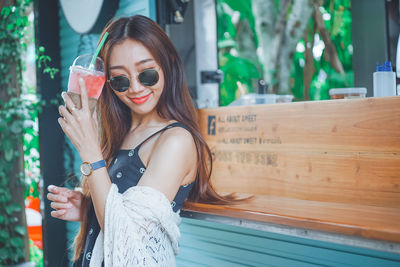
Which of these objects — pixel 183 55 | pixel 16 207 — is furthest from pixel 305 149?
pixel 16 207

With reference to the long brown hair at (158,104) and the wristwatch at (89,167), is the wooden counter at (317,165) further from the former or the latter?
the wristwatch at (89,167)

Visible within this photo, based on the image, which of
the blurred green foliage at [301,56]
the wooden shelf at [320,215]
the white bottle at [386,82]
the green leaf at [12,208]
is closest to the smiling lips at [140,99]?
the wooden shelf at [320,215]

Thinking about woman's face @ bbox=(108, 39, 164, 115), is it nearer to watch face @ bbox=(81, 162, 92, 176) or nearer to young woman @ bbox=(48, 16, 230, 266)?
young woman @ bbox=(48, 16, 230, 266)

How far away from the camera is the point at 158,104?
1.77 m

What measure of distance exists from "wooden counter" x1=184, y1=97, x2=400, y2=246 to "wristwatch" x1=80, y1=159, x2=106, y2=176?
0.43m

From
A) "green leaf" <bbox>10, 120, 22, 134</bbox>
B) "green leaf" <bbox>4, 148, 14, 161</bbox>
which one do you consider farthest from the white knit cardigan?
"green leaf" <bbox>4, 148, 14, 161</bbox>

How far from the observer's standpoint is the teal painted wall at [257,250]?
5.42ft

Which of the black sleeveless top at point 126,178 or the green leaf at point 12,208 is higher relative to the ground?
the black sleeveless top at point 126,178

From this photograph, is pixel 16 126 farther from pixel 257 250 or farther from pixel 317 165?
pixel 317 165

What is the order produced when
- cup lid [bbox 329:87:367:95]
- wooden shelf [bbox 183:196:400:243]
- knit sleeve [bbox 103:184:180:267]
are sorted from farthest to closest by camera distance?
cup lid [bbox 329:87:367:95] → knit sleeve [bbox 103:184:180:267] → wooden shelf [bbox 183:196:400:243]

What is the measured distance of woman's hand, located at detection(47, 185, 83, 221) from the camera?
1.76 m

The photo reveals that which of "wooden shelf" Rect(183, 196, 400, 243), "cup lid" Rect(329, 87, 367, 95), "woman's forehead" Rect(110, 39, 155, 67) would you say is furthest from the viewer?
"cup lid" Rect(329, 87, 367, 95)

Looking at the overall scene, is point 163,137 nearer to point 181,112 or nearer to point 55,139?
point 181,112

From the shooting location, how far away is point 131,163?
165 centimetres
